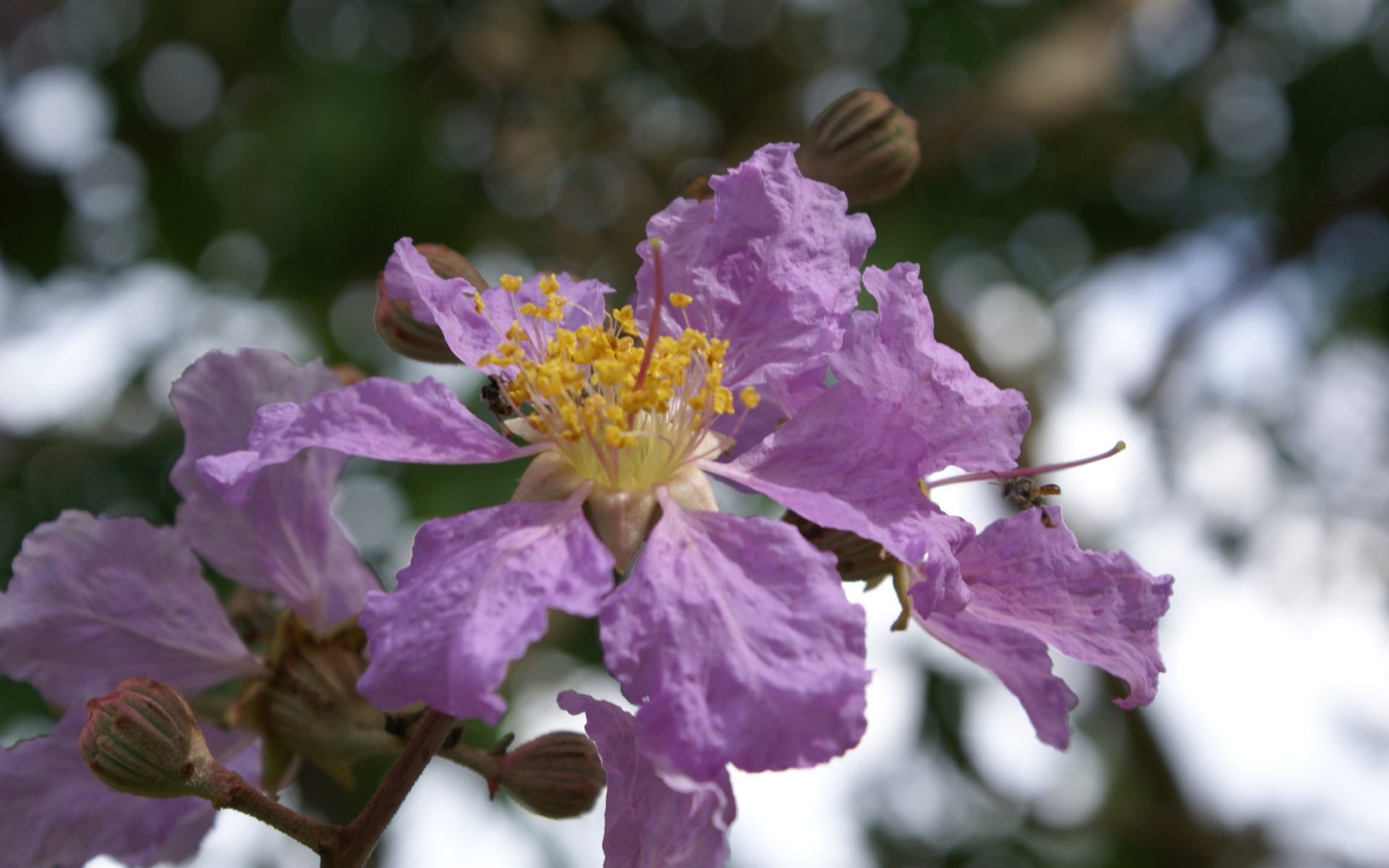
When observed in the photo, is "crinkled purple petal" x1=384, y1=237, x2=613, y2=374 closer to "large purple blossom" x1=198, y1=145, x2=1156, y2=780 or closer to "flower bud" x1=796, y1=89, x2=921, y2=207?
"large purple blossom" x1=198, y1=145, x2=1156, y2=780

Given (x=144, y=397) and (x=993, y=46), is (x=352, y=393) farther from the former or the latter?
(x=993, y=46)

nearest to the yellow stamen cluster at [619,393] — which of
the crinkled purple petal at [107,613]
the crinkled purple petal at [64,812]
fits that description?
the crinkled purple petal at [107,613]

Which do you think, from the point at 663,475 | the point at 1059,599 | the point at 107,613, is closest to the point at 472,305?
the point at 663,475

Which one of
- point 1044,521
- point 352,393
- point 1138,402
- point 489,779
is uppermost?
point 352,393

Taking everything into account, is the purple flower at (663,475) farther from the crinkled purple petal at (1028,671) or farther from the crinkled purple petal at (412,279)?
the crinkled purple petal at (1028,671)

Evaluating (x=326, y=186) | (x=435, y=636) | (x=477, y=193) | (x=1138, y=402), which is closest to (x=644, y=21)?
(x=477, y=193)

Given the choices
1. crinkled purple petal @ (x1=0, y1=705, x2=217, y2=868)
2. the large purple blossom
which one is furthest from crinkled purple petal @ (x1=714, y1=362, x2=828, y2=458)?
crinkled purple petal @ (x1=0, y1=705, x2=217, y2=868)
